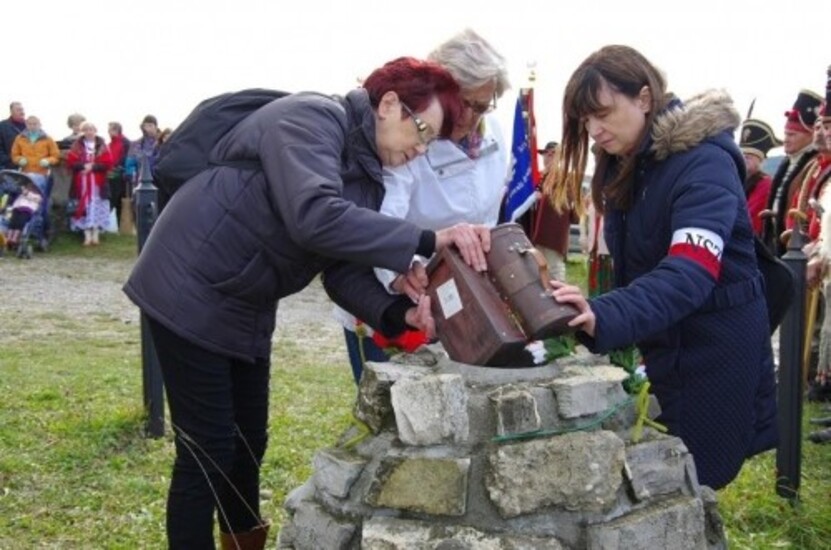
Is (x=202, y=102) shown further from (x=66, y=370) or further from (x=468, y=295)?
(x=66, y=370)

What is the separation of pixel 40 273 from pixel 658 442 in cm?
1311

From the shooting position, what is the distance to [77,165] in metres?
17.1

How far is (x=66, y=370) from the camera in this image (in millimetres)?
7637

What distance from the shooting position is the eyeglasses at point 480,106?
376cm

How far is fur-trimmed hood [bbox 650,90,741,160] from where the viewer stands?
2820 millimetres

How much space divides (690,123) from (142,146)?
51.4 feet

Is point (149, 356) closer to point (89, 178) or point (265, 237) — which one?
point (265, 237)

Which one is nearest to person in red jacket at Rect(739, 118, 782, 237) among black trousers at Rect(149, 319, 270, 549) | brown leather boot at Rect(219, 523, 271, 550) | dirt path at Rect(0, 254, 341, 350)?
dirt path at Rect(0, 254, 341, 350)

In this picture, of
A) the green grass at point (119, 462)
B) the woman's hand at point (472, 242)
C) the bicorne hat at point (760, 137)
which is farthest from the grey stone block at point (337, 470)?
the bicorne hat at point (760, 137)

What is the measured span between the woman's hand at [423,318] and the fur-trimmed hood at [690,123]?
2.52ft

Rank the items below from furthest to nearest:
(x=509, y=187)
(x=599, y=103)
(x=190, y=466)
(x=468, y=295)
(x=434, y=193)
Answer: (x=509, y=187) → (x=434, y=193) → (x=190, y=466) → (x=599, y=103) → (x=468, y=295)

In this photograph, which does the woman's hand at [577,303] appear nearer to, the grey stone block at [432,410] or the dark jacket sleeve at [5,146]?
the grey stone block at [432,410]

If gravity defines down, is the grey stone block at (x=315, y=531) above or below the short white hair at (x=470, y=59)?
below

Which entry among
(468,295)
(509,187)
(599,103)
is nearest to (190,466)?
(468,295)
